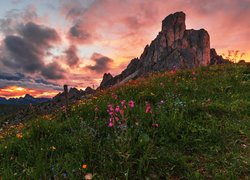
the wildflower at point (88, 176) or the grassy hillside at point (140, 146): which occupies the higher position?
the grassy hillside at point (140, 146)

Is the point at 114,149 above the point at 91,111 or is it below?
below

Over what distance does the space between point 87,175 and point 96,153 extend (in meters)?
0.77

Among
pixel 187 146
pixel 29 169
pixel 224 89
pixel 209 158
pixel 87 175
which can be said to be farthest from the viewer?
pixel 224 89

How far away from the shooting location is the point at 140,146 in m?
6.29

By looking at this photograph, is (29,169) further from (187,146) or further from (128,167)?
(187,146)

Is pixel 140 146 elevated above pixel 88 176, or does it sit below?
above

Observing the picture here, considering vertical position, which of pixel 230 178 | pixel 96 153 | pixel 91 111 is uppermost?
pixel 91 111

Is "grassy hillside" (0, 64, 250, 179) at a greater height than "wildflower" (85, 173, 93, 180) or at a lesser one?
greater

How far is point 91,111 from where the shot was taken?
971 centimetres

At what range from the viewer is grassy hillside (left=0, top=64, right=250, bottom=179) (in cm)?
589

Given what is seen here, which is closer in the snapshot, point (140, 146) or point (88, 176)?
point (88, 176)

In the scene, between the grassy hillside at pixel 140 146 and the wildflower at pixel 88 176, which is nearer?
the wildflower at pixel 88 176

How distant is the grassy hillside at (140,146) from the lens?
589 cm

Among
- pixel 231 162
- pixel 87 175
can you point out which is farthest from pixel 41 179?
pixel 231 162
